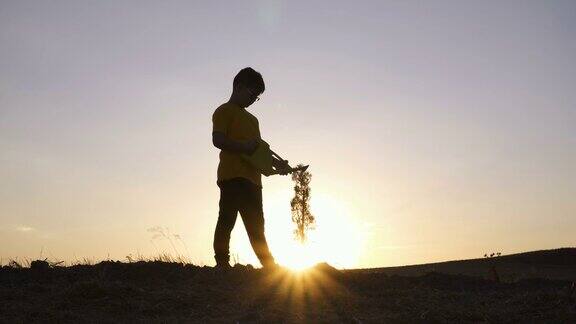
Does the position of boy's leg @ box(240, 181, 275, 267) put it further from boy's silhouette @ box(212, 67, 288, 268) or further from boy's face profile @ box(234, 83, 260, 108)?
boy's face profile @ box(234, 83, 260, 108)

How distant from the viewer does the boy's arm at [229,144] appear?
7.07m

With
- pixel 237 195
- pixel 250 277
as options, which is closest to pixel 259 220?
pixel 237 195

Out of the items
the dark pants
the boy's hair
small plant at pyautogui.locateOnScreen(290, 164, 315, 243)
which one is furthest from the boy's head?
small plant at pyautogui.locateOnScreen(290, 164, 315, 243)

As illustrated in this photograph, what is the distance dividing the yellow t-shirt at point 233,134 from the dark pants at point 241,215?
8 centimetres

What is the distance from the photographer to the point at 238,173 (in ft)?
23.7

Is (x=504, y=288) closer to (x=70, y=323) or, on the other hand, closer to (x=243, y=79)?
(x=243, y=79)

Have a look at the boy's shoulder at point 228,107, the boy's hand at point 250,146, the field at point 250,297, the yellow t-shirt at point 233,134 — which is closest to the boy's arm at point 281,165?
the yellow t-shirt at point 233,134

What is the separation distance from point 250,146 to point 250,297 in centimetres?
185

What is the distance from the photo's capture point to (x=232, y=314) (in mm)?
5289

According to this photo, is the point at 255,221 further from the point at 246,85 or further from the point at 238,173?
the point at 246,85

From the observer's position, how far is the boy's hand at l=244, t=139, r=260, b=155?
713 cm

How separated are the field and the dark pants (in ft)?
0.91

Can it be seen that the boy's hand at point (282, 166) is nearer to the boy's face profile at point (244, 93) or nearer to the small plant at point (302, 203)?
the boy's face profile at point (244, 93)

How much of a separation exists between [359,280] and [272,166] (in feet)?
5.00
